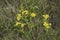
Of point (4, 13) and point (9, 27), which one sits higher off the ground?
point (4, 13)

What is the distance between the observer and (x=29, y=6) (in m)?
2.56

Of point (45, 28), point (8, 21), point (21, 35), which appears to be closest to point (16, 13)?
point (8, 21)

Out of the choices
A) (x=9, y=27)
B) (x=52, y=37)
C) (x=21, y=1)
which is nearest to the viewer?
(x=52, y=37)

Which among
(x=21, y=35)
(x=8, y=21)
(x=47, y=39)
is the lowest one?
(x=47, y=39)

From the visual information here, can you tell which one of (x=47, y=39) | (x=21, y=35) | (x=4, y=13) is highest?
(x=4, y=13)

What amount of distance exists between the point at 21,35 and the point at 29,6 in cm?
41

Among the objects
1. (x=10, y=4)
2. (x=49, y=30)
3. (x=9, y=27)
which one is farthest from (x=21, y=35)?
(x=10, y=4)

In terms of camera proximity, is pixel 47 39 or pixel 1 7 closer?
pixel 47 39

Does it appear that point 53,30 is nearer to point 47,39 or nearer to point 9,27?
point 47,39

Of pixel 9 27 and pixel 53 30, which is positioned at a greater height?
pixel 9 27

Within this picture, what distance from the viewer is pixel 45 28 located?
2318mm

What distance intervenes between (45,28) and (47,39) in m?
0.13

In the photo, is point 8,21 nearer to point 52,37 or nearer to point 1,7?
point 1,7

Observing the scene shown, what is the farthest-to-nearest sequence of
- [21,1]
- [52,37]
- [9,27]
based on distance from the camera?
[21,1] → [9,27] → [52,37]
